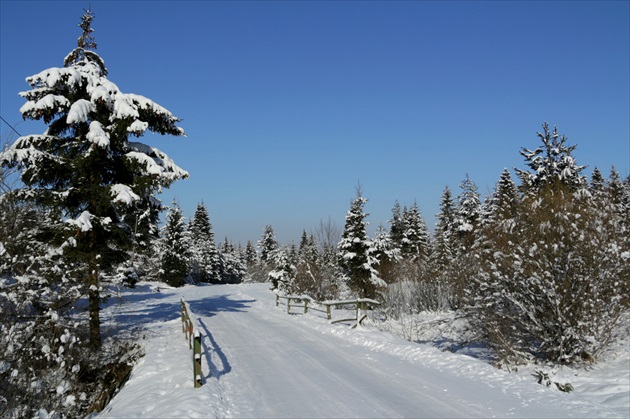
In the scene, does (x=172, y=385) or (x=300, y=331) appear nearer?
(x=172, y=385)

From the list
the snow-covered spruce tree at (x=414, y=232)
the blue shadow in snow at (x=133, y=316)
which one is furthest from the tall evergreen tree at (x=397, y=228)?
the blue shadow in snow at (x=133, y=316)

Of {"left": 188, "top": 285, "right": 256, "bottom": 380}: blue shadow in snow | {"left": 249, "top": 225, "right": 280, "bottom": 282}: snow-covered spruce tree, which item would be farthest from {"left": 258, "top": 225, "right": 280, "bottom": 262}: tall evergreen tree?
{"left": 188, "top": 285, "right": 256, "bottom": 380}: blue shadow in snow

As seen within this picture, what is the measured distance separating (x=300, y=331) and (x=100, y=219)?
8.50 meters

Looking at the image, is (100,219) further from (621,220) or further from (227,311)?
(621,220)

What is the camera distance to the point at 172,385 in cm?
966

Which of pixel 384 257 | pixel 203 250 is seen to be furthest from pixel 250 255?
pixel 384 257

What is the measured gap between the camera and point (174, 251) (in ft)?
167

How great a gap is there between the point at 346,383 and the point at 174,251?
148 feet

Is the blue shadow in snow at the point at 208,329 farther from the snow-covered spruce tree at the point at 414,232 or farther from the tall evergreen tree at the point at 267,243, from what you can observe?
the tall evergreen tree at the point at 267,243

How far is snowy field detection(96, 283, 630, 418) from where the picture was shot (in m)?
7.68

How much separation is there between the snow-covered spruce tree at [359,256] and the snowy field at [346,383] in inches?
671

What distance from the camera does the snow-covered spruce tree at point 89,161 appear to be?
1348 centimetres

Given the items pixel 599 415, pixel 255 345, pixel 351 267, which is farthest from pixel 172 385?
pixel 351 267

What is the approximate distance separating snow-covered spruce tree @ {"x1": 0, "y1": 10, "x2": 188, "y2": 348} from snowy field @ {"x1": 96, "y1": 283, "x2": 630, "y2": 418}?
4.13 meters
